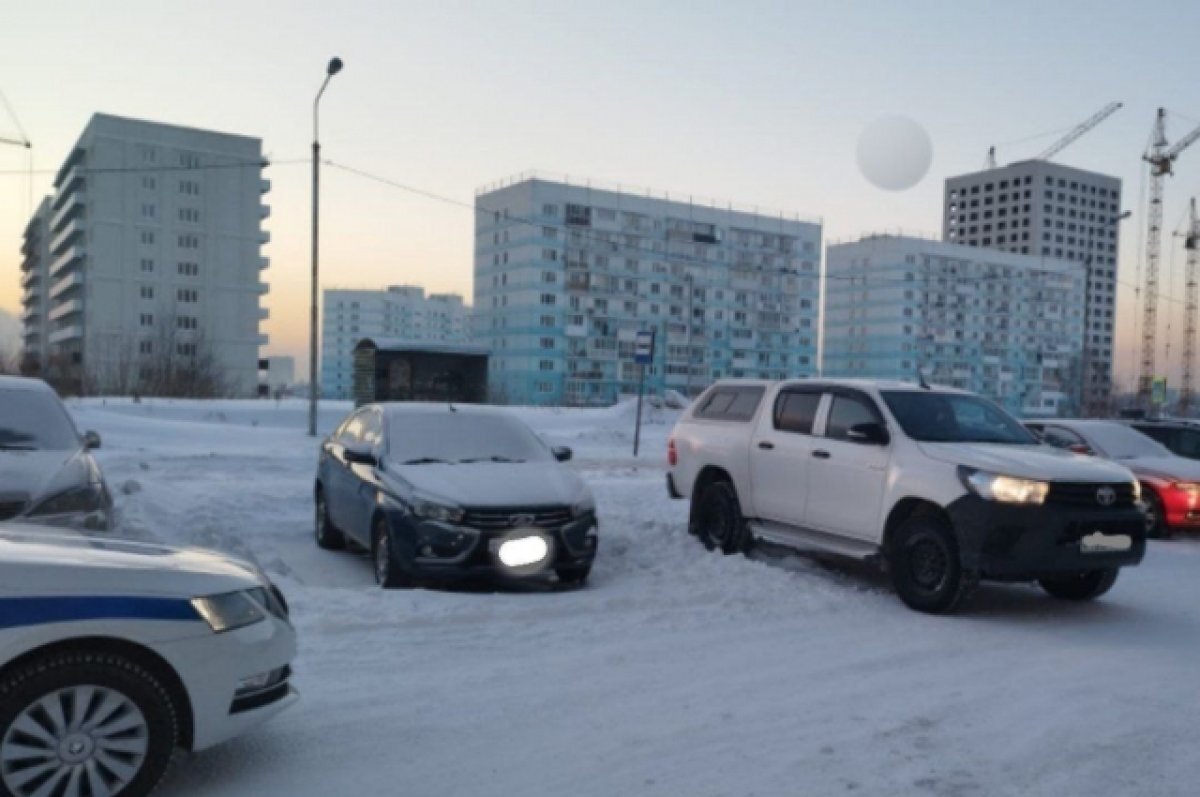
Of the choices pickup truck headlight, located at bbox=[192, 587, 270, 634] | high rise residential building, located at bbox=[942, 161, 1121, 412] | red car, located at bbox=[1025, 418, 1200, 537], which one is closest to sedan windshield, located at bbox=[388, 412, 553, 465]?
pickup truck headlight, located at bbox=[192, 587, 270, 634]

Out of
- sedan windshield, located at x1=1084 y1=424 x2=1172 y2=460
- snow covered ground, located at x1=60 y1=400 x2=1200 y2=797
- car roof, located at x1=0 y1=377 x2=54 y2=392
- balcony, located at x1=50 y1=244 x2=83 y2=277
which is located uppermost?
balcony, located at x1=50 y1=244 x2=83 y2=277

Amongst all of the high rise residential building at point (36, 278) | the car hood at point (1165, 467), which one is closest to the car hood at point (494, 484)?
the car hood at point (1165, 467)

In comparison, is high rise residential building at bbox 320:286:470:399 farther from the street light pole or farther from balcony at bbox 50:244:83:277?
the street light pole

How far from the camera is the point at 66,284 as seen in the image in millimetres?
93812

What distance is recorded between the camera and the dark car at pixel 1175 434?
14656 mm

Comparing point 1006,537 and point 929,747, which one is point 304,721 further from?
point 1006,537

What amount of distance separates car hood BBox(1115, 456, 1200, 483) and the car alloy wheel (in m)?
12.6

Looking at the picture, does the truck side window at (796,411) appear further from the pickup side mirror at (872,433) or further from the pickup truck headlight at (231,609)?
the pickup truck headlight at (231,609)

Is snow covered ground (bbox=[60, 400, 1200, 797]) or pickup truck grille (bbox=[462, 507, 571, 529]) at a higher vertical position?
pickup truck grille (bbox=[462, 507, 571, 529])

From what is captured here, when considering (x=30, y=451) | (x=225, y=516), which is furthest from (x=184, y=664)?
(x=225, y=516)

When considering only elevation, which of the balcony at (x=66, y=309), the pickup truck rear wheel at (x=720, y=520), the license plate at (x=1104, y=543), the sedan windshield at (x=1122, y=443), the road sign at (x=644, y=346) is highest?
the balcony at (x=66, y=309)

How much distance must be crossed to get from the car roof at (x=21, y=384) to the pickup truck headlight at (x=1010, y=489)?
8.05 m

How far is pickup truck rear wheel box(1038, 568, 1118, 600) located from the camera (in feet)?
26.6

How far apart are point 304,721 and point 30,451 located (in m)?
4.54
